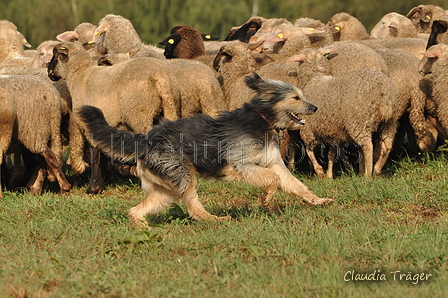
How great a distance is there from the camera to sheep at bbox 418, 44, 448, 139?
7785 millimetres

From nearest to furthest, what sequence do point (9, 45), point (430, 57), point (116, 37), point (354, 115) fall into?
point (354, 115) → point (430, 57) → point (116, 37) → point (9, 45)

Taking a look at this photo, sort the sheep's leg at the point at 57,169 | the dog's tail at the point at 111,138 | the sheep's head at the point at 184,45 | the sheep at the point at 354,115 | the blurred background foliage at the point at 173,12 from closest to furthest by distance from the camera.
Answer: the dog's tail at the point at 111,138 → the sheep at the point at 354,115 → the sheep's leg at the point at 57,169 → the sheep's head at the point at 184,45 → the blurred background foliage at the point at 173,12

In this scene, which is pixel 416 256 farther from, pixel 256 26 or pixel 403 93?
pixel 256 26

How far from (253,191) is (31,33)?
16.6 metres

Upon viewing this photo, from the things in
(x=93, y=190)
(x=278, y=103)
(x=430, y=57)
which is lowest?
(x=93, y=190)

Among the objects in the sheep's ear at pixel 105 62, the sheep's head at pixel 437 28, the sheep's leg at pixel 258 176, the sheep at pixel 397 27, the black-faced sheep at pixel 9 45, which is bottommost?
the black-faced sheep at pixel 9 45

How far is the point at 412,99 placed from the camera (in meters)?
8.33

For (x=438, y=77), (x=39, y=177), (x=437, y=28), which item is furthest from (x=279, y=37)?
(x=39, y=177)

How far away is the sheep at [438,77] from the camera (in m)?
7.79

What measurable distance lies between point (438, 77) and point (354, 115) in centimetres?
126

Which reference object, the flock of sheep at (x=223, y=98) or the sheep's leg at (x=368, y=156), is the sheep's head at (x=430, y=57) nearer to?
the flock of sheep at (x=223, y=98)

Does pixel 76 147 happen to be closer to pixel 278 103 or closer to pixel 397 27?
pixel 278 103

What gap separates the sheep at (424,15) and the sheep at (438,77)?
601 centimetres

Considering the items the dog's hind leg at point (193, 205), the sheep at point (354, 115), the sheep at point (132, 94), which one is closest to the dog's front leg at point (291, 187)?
the dog's hind leg at point (193, 205)
